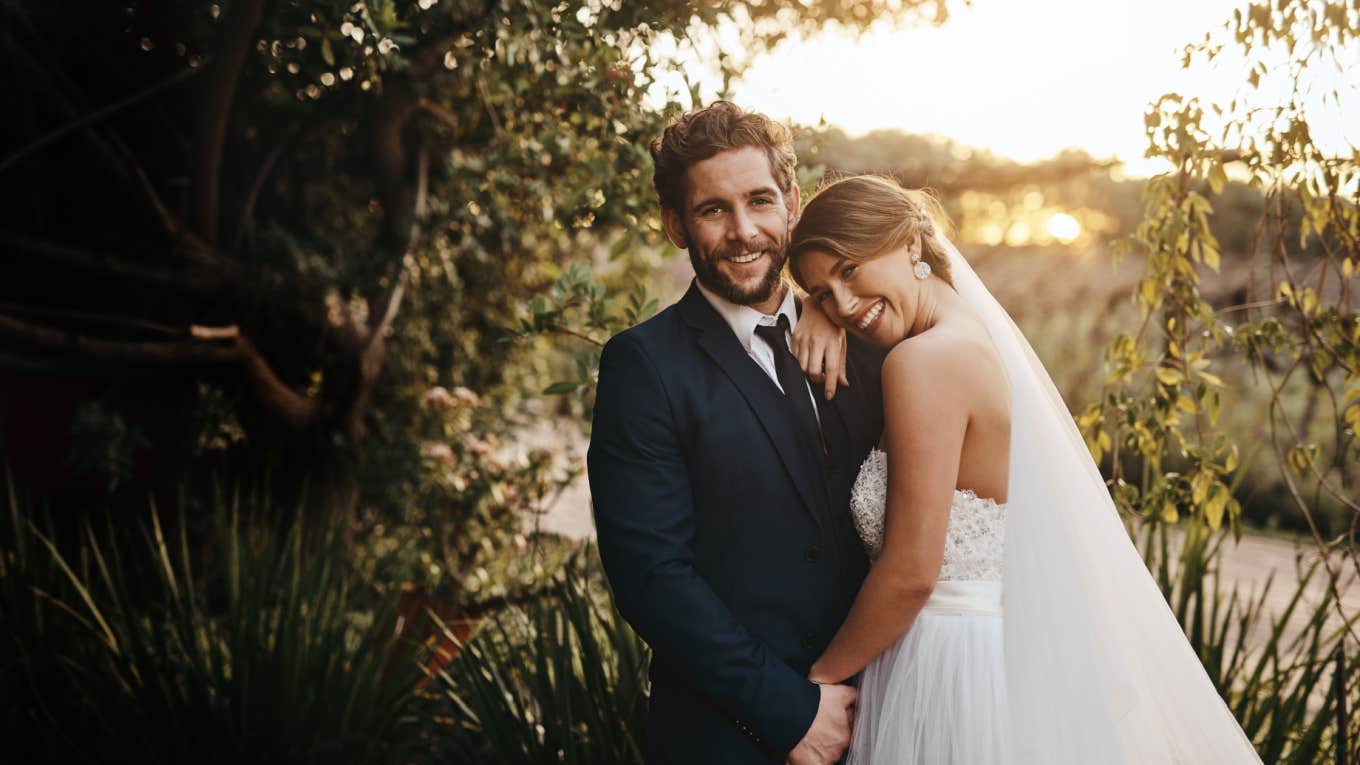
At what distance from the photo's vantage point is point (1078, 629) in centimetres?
201

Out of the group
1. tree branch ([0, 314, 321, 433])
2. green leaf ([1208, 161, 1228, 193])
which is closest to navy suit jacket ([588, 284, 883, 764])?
green leaf ([1208, 161, 1228, 193])

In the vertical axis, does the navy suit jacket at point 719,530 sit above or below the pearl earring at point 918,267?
below

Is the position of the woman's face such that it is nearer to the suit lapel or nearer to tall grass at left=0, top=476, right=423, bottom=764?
the suit lapel

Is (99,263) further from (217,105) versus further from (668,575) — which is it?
(668,575)

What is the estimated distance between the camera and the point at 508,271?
6008 millimetres

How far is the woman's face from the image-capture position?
6.70 feet

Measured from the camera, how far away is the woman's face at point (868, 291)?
204 centimetres

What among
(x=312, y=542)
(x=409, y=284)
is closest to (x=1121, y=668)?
(x=312, y=542)

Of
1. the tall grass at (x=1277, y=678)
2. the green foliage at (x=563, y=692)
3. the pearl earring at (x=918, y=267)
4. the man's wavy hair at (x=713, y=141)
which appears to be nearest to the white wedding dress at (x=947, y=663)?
the pearl earring at (x=918, y=267)

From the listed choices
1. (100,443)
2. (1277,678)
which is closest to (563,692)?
(1277,678)

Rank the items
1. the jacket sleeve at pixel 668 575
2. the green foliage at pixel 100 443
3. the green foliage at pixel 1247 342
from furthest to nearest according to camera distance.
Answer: the green foliage at pixel 100 443 → the green foliage at pixel 1247 342 → the jacket sleeve at pixel 668 575

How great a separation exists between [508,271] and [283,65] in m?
2.68

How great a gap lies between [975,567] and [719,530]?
20.1 inches

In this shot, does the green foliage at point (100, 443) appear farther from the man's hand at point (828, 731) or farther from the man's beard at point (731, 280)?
the man's hand at point (828, 731)
